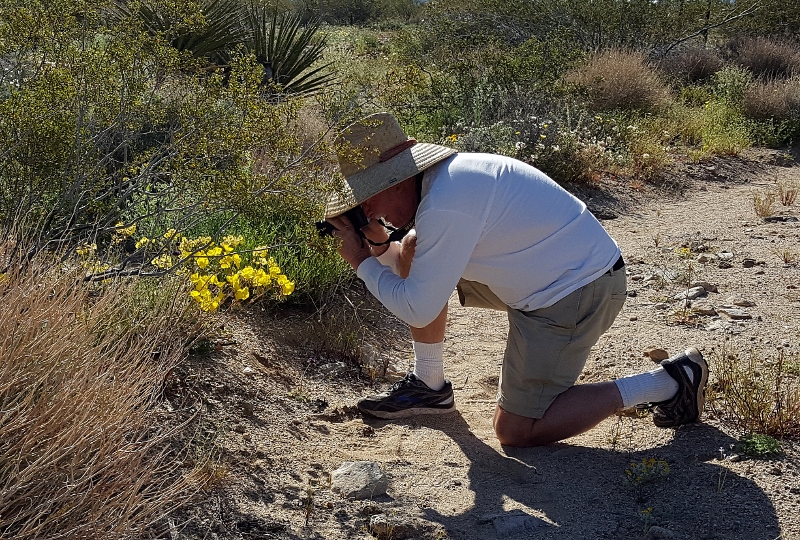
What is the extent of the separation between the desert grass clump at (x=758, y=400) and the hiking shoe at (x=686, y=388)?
4.9 inches

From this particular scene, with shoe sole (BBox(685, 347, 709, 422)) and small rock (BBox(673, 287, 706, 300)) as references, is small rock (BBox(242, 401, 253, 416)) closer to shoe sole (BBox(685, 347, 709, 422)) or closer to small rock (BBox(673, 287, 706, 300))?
shoe sole (BBox(685, 347, 709, 422))

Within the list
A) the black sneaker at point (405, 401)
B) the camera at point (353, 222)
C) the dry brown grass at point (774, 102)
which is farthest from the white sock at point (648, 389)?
the dry brown grass at point (774, 102)

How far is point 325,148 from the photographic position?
3.20 metres

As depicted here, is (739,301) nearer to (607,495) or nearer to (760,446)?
(760,446)

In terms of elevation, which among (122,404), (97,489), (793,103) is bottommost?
(793,103)

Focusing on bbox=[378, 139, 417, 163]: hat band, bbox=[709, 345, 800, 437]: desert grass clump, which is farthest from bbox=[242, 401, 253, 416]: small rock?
bbox=[709, 345, 800, 437]: desert grass clump

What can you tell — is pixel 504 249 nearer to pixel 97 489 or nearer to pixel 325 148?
pixel 325 148

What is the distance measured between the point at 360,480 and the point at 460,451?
550 mm

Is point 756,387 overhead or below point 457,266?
below

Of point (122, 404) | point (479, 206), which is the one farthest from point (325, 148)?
point (122, 404)

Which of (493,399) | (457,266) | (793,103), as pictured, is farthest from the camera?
(793,103)

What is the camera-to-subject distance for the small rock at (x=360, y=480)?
114 inches

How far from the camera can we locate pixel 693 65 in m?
14.0

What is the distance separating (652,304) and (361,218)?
8.32 ft
